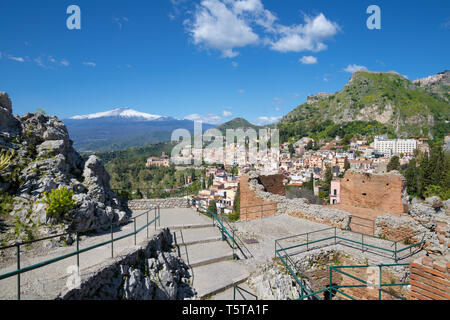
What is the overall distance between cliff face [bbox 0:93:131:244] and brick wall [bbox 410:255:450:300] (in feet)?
25.4

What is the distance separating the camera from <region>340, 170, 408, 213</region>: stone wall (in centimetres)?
1348

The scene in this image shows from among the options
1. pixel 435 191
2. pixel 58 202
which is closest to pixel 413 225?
pixel 58 202

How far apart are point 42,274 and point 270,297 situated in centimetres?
460

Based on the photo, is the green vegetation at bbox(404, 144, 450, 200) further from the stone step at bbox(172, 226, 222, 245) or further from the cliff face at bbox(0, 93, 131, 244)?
the cliff face at bbox(0, 93, 131, 244)

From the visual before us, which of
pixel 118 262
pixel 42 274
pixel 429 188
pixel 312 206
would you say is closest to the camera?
pixel 42 274

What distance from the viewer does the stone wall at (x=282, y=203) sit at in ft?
36.4

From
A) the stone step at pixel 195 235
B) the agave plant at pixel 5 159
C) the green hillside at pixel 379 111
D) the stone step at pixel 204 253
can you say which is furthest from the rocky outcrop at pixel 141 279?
the green hillside at pixel 379 111

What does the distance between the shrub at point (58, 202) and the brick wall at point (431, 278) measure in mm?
9331

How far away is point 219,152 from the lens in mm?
108250

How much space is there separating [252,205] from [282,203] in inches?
59.4

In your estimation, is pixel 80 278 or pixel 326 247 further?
pixel 326 247

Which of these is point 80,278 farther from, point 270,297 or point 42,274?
point 270,297
